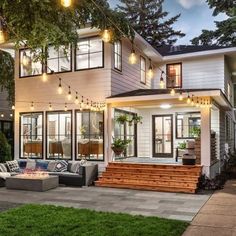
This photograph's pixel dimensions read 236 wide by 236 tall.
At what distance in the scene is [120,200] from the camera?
9.18m

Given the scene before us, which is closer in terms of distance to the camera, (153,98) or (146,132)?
(153,98)

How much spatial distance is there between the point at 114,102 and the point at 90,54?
219 cm

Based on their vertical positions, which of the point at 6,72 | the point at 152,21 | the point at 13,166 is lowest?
the point at 13,166

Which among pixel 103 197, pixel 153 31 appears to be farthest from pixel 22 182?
pixel 153 31

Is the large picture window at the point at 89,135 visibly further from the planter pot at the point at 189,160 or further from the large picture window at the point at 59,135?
the planter pot at the point at 189,160

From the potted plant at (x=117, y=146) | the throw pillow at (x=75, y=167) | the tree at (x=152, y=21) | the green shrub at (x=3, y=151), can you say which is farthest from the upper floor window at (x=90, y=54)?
the tree at (x=152, y=21)

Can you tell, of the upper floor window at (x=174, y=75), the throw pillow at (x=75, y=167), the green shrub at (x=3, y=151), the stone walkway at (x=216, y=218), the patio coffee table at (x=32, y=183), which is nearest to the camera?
the stone walkway at (x=216, y=218)

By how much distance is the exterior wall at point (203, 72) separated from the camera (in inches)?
601

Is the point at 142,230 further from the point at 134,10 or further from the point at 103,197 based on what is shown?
the point at 134,10

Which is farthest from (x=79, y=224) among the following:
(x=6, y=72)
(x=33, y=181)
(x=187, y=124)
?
(x=6, y=72)

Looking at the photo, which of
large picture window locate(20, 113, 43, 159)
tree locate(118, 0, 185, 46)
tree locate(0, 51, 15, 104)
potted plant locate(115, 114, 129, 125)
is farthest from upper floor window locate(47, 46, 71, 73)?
tree locate(118, 0, 185, 46)

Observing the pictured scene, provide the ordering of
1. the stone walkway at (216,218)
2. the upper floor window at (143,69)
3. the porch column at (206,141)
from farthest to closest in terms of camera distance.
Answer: the upper floor window at (143,69)
the porch column at (206,141)
the stone walkway at (216,218)

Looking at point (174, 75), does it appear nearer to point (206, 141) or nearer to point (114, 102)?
point (114, 102)

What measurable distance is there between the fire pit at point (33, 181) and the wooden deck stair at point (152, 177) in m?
1.64
